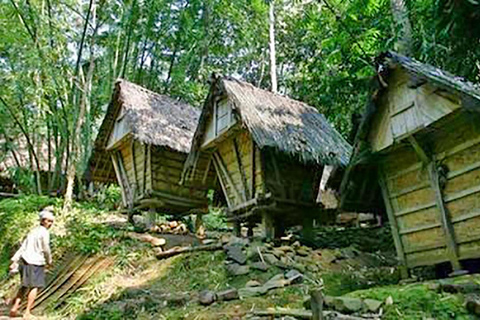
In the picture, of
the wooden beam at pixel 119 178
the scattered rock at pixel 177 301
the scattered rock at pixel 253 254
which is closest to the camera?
the scattered rock at pixel 177 301

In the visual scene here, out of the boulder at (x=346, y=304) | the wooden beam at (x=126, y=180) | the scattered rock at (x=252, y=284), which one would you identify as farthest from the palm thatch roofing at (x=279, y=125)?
the boulder at (x=346, y=304)

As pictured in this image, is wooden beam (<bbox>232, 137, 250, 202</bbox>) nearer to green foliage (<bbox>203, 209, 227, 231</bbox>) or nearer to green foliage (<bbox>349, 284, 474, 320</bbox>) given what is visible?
green foliage (<bbox>349, 284, 474, 320</bbox>)

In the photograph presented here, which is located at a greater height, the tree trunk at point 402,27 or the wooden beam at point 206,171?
the tree trunk at point 402,27

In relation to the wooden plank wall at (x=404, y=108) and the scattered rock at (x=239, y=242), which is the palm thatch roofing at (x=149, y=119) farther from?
the wooden plank wall at (x=404, y=108)

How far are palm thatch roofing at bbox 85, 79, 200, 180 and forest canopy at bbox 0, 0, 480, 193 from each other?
86 cm

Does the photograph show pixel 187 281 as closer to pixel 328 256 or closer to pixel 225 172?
pixel 328 256

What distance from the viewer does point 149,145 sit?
528 inches

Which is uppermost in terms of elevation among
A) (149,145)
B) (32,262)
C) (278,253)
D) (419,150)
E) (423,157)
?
(149,145)

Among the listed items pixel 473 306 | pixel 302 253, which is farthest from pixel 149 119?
pixel 473 306

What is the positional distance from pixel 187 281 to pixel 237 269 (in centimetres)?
97

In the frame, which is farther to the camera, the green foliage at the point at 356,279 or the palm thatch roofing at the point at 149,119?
the palm thatch roofing at the point at 149,119

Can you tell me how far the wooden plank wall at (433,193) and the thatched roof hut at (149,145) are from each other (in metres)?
7.44

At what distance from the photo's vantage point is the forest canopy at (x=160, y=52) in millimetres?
13008

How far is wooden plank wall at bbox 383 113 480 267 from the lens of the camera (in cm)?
649
